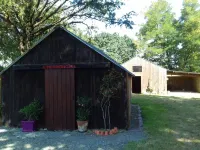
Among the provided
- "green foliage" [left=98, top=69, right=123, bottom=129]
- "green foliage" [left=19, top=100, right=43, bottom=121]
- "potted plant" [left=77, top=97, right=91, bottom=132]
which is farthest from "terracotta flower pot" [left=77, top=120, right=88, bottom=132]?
"green foliage" [left=19, top=100, right=43, bottom=121]

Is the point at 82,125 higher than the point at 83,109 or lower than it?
lower

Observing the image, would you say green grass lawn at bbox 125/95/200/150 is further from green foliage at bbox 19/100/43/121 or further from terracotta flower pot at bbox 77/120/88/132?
green foliage at bbox 19/100/43/121

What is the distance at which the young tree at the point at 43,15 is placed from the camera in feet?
44.8

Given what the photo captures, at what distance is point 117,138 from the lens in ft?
27.0

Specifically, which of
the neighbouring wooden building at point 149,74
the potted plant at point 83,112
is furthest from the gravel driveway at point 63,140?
the neighbouring wooden building at point 149,74

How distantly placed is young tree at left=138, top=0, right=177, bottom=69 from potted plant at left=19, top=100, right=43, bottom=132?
33.1 meters

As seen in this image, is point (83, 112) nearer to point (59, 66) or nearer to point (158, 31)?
point (59, 66)

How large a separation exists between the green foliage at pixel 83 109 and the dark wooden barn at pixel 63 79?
0.84ft

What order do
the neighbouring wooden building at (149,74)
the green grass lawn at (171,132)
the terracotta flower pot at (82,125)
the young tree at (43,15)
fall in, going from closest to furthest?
the green grass lawn at (171,132), the terracotta flower pot at (82,125), the young tree at (43,15), the neighbouring wooden building at (149,74)

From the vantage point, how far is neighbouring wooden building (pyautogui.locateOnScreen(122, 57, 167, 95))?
3078cm

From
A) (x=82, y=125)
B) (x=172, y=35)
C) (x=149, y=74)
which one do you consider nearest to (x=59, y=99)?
(x=82, y=125)

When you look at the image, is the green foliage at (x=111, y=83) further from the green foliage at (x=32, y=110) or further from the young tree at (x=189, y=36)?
the young tree at (x=189, y=36)

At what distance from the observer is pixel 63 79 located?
9.93 meters

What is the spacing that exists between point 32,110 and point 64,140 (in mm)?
2294
